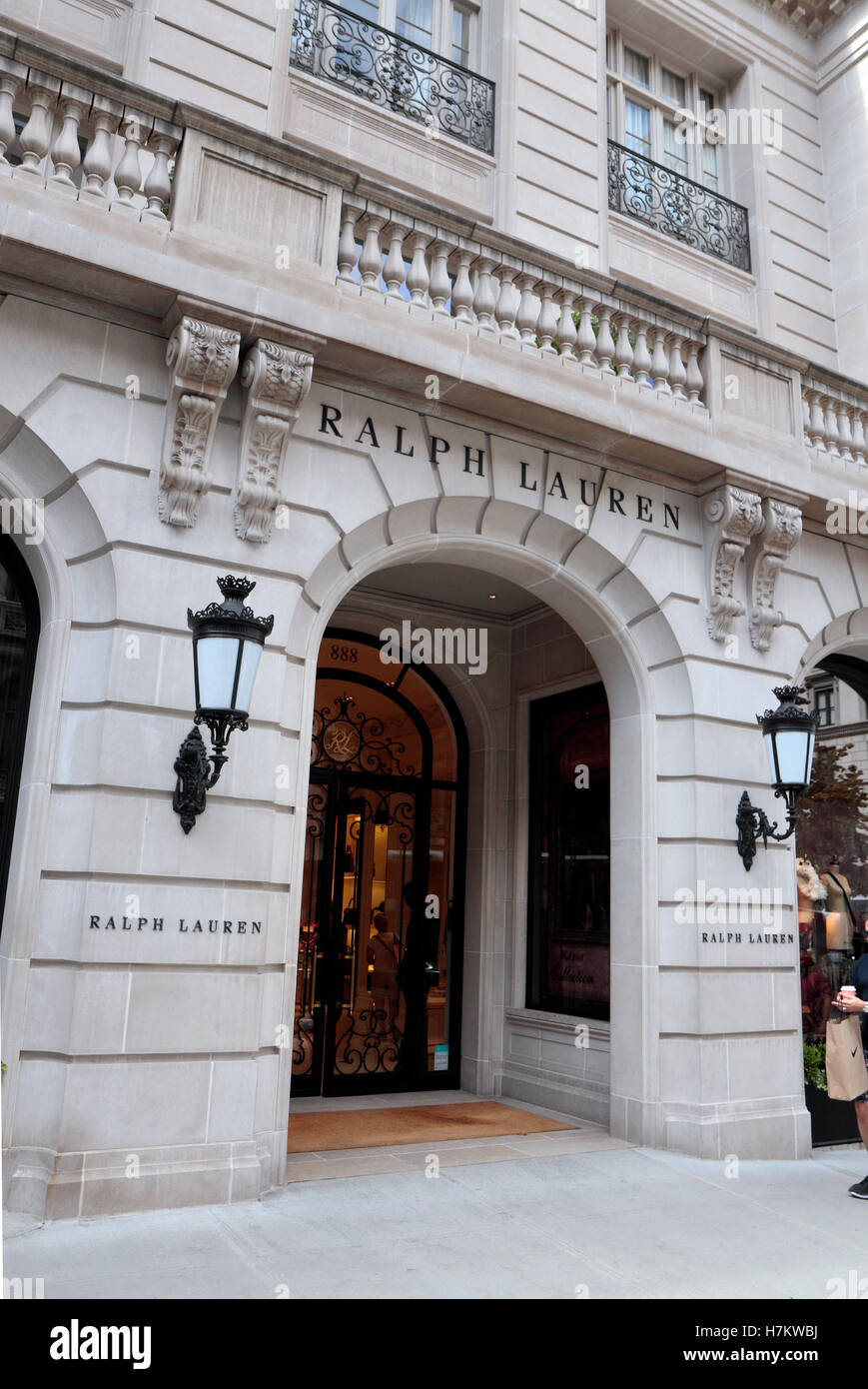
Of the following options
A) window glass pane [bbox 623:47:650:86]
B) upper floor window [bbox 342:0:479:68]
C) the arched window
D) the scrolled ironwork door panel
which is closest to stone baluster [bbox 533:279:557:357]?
upper floor window [bbox 342:0:479:68]

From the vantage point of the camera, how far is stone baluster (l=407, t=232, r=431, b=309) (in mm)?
7797

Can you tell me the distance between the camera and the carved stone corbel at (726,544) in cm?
900

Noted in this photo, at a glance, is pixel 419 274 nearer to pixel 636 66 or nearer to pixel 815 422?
pixel 815 422

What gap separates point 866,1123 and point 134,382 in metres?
7.34

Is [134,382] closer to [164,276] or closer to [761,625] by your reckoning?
[164,276]

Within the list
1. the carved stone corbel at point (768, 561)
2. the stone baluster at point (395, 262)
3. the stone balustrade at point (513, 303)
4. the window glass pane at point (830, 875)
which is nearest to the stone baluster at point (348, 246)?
the stone balustrade at point (513, 303)

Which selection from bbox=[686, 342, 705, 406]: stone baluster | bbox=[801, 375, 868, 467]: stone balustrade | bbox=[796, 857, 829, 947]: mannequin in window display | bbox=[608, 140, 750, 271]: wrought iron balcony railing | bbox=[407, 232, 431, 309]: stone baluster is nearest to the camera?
bbox=[407, 232, 431, 309]: stone baluster

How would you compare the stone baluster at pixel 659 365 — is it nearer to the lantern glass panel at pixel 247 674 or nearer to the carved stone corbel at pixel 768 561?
the carved stone corbel at pixel 768 561

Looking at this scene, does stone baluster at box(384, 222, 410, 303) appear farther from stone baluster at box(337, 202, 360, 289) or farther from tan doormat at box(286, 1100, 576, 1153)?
tan doormat at box(286, 1100, 576, 1153)

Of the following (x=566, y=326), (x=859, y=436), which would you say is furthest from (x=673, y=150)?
(x=566, y=326)

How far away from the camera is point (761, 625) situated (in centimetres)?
927

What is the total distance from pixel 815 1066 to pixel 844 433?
6.29 m

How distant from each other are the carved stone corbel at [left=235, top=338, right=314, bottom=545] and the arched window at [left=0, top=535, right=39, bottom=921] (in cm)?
150

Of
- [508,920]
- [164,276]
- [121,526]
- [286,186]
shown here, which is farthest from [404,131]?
[508,920]
